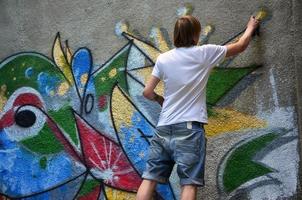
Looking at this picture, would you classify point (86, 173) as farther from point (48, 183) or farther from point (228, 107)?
point (228, 107)

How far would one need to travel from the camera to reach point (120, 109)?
4.73m

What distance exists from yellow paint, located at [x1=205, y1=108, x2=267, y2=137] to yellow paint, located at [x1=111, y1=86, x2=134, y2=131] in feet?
2.48

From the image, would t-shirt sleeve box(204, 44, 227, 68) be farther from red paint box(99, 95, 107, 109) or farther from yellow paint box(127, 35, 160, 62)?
red paint box(99, 95, 107, 109)

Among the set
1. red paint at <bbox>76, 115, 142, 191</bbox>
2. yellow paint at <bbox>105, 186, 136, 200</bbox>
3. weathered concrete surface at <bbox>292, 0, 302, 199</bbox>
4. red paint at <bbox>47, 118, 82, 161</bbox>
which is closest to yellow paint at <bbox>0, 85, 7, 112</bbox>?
red paint at <bbox>47, 118, 82, 161</bbox>

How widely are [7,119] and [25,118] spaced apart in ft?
0.76

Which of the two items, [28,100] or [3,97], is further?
[3,97]

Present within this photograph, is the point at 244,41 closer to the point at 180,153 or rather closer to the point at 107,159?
the point at 180,153

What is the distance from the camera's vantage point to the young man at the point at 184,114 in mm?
3580

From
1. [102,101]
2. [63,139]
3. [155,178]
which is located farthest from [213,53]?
[63,139]

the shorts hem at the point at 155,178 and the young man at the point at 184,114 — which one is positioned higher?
the young man at the point at 184,114

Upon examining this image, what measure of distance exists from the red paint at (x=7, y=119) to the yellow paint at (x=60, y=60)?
744 mm

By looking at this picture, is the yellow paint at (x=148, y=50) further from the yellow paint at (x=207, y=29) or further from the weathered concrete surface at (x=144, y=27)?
the yellow paint at (x=207, y=29)

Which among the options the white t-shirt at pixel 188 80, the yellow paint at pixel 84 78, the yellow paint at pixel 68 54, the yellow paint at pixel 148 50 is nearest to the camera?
the white t-shirt at pixel 188 80

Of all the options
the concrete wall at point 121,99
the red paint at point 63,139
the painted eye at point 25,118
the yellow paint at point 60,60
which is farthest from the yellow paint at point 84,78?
the painted eye at point 25,118
